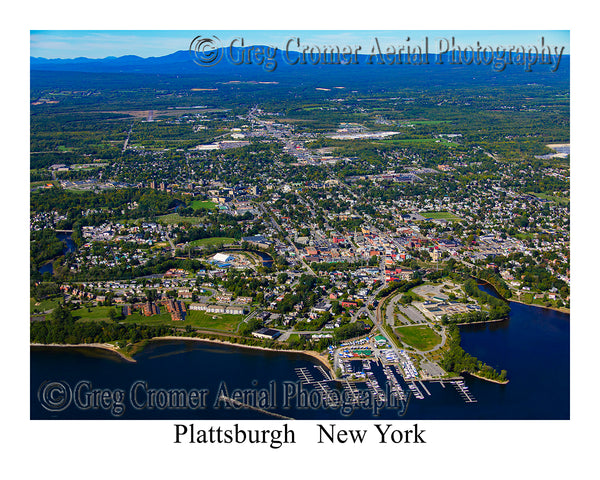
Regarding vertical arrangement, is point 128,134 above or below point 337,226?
above

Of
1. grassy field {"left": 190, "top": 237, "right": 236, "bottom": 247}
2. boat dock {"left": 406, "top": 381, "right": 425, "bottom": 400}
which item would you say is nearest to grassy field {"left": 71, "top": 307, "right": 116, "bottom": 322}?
grassy field {"left": 190, "top": 237, "right": 236, "bottom": 247}

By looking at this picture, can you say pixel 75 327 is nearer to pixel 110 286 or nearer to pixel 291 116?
pixel 110 286

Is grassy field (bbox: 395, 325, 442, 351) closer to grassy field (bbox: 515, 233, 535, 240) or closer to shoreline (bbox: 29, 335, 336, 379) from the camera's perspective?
shoreline (bbox: 29, 335, 336, 379)

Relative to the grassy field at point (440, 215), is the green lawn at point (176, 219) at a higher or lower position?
lower

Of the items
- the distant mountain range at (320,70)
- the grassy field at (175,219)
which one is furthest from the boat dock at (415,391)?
the distant mountain range at (320,70)

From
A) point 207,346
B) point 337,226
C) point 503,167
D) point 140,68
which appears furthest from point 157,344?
point 140,68

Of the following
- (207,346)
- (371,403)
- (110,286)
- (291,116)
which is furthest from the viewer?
(291,116)

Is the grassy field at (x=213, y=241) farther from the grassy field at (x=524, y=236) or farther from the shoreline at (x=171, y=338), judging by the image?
the grassy field at (x=524, y=236)
